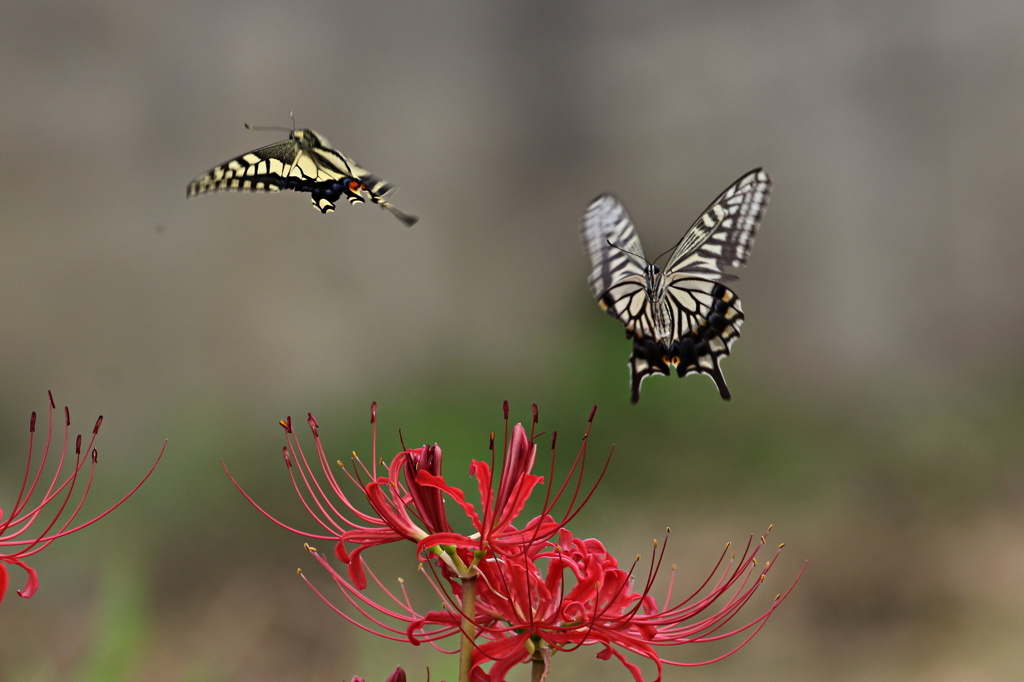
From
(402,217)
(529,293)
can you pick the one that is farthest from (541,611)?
(529,293)

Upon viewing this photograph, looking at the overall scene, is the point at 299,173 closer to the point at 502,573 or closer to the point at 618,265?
the point at 502,573

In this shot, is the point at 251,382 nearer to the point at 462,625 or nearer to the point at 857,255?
the point at 857,255

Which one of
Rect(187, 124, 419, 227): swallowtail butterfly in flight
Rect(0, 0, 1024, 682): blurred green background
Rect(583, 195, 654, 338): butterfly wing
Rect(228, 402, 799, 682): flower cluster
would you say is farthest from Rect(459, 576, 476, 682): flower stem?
Rect(0, 0, 1024, 682): blurred green background

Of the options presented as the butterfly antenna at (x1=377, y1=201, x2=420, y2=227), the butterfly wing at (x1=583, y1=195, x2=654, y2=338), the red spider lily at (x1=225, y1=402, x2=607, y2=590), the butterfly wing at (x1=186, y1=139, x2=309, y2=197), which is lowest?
the red spider lily at (x1=225, y1=402, x2=607, y2=590)

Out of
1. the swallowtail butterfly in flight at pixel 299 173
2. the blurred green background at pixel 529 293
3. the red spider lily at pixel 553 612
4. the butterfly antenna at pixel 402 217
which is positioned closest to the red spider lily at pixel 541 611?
the red spider lily at pixel 553 612

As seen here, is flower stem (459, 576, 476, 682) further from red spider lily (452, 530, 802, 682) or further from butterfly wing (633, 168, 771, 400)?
butterfly wing (633, 168, 771, 400)

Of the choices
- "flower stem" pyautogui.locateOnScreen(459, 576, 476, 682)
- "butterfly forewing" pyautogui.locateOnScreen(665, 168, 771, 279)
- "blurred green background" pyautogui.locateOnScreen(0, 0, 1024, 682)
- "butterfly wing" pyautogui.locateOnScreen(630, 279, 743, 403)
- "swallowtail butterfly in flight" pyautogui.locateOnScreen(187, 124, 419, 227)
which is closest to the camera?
"flower stem" pyautogui.locateOnScreen(459, 576, 476, 682)
